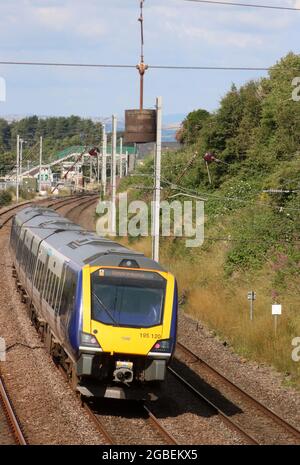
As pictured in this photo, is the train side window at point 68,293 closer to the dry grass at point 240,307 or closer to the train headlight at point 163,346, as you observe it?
the train headlight at point 163,346

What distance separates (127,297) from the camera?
14094mm

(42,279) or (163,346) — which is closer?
(163,346)

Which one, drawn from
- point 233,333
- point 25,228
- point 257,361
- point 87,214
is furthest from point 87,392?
point 87,214

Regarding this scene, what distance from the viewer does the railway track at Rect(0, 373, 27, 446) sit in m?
12.7

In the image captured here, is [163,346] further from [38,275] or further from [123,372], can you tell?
[38,275]

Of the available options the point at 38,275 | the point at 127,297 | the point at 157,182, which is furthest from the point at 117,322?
the point at 157,182

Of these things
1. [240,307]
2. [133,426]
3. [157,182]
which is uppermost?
[157,182]

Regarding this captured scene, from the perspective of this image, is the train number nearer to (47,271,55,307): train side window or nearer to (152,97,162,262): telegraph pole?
(47,271,55,307): train side window

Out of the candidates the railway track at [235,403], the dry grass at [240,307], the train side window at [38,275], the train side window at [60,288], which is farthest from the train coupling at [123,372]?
the train side window at [38,275]

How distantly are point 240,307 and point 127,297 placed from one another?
33.9 feet

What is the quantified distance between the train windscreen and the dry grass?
17.2ft

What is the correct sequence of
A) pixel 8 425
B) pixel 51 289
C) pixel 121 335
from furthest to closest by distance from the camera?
pixel 51 289 → pixel 121 335 → pixel 8 425

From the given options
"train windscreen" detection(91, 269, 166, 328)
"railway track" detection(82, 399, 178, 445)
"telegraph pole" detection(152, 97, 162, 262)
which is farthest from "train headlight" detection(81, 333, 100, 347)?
"telegraph pole" detection(152, 97, 162, 262)
